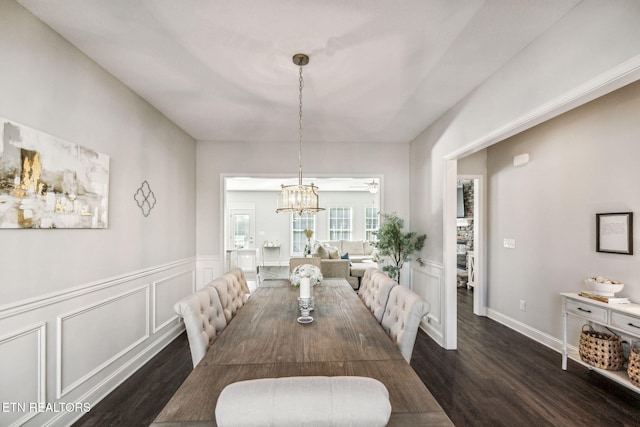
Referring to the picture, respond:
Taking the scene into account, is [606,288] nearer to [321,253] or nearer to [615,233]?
[615,233]

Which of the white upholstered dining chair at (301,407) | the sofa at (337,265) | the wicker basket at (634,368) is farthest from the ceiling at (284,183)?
the white upholstered dining chair at (301,407)

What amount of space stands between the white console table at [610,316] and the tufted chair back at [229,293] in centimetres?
312

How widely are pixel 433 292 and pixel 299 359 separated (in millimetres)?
2827

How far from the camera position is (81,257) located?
2268mm

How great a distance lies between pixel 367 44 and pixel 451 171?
1.96 meters

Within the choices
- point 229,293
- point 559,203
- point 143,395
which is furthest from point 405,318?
point 559,203

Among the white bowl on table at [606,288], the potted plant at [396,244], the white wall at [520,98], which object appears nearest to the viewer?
the white wall at [520,98]

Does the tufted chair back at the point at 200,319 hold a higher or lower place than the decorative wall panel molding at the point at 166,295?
higher

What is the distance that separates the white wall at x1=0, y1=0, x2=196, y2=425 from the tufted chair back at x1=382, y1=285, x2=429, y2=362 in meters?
2.27

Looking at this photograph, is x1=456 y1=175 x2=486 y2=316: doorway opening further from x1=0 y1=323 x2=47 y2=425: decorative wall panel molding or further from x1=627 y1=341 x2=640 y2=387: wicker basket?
x1=0 y1=323 x2=47 y2=425: decorative wall panel molding

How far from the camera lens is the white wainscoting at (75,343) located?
176 cm

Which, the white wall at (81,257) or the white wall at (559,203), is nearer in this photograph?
the white wall at (81,257)

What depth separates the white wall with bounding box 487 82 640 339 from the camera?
2766 millimetres
